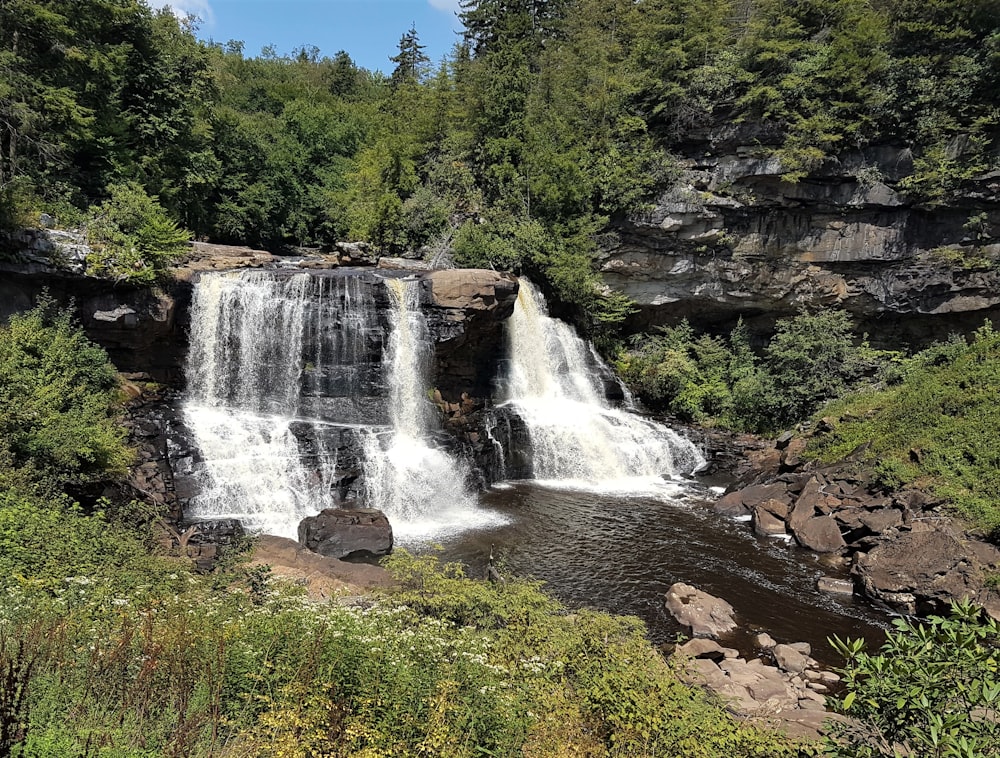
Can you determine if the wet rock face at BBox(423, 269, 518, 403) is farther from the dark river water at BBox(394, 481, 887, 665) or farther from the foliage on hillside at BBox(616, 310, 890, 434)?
the foliage on hillside at BBox(616, 310, 890, 434)

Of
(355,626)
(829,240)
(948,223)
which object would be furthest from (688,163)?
(355,626)

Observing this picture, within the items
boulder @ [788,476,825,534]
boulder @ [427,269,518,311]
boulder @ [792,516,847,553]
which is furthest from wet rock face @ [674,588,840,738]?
boulder @ [427,269,518,311]

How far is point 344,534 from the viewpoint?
12102 mm

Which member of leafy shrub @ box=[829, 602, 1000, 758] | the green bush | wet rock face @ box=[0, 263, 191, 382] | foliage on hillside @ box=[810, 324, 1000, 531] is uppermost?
wet rock face @ box=[0, 263, 191, 382]

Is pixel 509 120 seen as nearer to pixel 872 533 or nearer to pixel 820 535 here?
pixel 820 535

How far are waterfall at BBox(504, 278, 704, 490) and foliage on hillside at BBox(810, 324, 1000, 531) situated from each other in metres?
4.76

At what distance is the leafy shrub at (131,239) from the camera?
14.5 m

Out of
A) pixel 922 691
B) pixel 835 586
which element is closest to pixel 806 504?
pixel 835 586

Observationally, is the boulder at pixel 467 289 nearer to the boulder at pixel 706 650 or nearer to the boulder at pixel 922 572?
the boulder at pixel 706 650

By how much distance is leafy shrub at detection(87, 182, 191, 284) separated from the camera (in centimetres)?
1446

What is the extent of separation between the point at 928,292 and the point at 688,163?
9.88 m

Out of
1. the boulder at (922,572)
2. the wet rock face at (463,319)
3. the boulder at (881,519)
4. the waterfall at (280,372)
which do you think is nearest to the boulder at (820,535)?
the boulder at (881,519)

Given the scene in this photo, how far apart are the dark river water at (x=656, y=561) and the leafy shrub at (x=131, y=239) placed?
1035 centimetres

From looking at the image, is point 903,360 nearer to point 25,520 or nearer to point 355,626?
point 355,626
